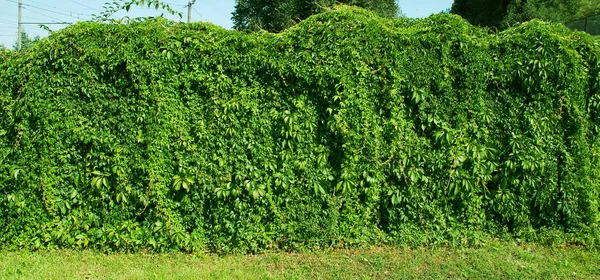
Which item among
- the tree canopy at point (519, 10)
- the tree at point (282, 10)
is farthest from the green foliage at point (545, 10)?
the tree at point (282, 10)

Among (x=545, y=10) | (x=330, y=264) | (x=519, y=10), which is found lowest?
(x=330, y=264)

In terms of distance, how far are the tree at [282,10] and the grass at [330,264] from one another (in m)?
14.6

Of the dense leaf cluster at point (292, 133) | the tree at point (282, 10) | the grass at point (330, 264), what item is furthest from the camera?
the tree at point (282, 10)

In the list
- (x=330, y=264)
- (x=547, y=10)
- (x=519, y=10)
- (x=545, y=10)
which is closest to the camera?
(x=330, y=264)

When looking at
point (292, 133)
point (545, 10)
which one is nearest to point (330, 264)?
point (292, 133)

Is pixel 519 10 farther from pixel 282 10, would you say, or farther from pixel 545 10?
pixel 282 10

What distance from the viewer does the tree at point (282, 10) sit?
19000mm

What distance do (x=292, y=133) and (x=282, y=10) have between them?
16.6 m

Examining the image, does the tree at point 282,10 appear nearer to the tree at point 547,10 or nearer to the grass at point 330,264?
the tree at point 547,10

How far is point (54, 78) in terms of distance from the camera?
13.2ft

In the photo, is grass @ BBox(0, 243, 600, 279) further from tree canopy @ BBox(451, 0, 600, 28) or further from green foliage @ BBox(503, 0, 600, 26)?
green foliage @ BBox(503, 0, 600, 26)

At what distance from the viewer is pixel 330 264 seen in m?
3.98

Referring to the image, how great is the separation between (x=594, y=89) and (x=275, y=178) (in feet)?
11.6

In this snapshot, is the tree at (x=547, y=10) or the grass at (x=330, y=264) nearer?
the grass at (x=330, y=264)
